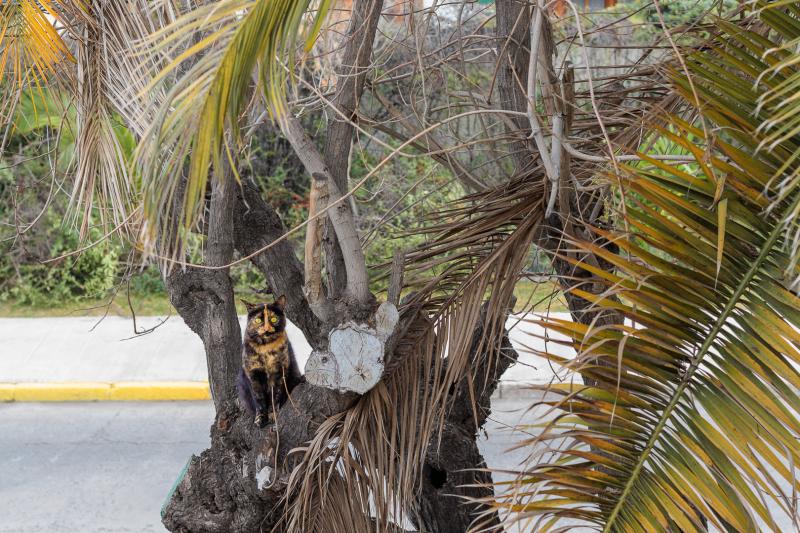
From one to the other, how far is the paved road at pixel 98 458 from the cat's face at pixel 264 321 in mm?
3325

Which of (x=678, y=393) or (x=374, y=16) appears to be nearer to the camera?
(x=678, y=393)

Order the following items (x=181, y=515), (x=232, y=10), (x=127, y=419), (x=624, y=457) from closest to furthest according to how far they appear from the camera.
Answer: (x=232, y=10)
(x=624, y=457)
(x=181, y=515)
(x=127, y=419)

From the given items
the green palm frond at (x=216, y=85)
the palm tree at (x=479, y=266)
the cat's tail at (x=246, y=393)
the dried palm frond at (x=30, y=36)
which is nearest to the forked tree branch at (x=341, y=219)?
the palm tree at (x=479, y=266)

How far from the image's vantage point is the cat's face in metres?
2.90

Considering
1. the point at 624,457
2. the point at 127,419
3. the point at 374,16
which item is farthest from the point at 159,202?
the point at 127,419

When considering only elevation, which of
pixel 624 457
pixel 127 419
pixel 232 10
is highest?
pixel 232 10

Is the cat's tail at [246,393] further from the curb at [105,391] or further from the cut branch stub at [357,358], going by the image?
the curb at [105,391]

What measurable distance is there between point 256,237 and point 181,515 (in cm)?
111

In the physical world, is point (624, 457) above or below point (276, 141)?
below

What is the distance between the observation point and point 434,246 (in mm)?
2826

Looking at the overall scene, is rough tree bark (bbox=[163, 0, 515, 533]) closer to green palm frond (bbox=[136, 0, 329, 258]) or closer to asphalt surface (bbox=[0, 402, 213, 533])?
green palm frond (bbox=[136, 0, 329, 258])

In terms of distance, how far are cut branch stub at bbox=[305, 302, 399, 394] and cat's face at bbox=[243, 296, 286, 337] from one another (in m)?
0.32

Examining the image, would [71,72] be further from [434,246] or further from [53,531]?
[53,531]

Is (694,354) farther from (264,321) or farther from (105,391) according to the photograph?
(105,391)
